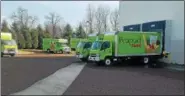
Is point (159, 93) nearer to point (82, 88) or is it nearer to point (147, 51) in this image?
point (82, 88)

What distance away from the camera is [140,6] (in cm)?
3469

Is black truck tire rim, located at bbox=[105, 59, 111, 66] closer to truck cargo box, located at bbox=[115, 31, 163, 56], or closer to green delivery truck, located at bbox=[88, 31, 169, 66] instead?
green delivery truck, located at bbox=[88, 31, 169, 66]

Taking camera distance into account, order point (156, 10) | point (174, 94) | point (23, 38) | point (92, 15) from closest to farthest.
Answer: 1. point (174, 94)
2. point (156, 10)
3. point (23, 38)
4. point (92, 15)

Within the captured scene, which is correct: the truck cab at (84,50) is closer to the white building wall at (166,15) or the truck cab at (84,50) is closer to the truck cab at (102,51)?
the truck cab at (102,51)

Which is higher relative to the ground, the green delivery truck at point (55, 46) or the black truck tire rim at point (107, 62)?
the green delivery truck at point (55, 46)

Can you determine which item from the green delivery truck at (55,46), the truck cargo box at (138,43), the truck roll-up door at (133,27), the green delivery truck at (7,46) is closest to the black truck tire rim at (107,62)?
the truck cargo box at (138,43)

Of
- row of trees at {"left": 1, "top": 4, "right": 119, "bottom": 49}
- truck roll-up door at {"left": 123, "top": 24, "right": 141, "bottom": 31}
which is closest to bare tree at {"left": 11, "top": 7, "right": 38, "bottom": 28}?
row of trees at {"left": 1, "top": 4, "right": 119, "bottom": 49}

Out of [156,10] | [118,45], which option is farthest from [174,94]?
[156,10]

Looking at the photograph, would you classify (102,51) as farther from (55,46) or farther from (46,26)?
(46,26)

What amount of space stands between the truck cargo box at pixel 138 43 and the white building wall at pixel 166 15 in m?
1.38

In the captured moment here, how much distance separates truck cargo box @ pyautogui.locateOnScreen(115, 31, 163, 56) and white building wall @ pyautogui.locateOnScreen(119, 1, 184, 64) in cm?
138

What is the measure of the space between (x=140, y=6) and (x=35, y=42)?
1467 inches

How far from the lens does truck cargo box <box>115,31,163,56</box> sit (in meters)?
26.9

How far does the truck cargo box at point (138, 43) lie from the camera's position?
1059 inches
